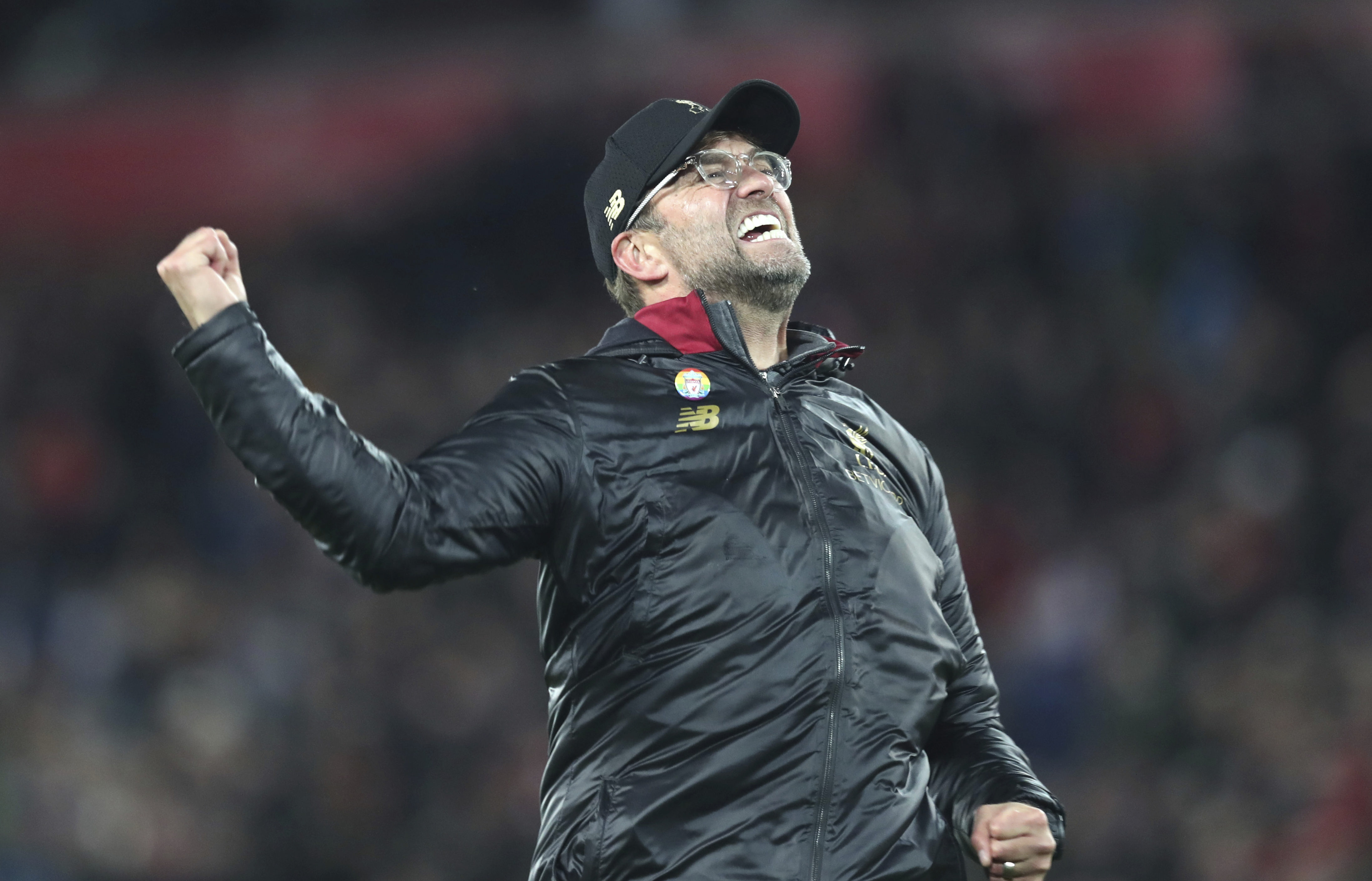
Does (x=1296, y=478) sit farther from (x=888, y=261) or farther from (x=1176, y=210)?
(x=888, y=261)

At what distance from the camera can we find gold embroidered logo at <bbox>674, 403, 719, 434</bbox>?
2.72 metres

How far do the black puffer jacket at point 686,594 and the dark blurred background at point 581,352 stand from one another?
155 inches

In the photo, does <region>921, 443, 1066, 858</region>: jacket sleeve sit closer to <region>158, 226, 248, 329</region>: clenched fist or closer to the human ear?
the human ear

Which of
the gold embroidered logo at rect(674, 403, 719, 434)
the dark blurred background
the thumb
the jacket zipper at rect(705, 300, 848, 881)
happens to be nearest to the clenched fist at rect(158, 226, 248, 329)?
the gold embroidered logo at rect(674, 403, 719, 434)

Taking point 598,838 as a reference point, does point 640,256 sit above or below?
above

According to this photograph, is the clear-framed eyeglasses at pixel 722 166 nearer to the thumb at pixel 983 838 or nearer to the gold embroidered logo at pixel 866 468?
the gold embroidered logo at pixel 866 468

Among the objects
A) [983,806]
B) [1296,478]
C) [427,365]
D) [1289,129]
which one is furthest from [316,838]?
[1289,129]

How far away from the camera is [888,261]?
30.1 ft

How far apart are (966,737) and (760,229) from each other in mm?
1079

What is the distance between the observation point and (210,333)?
231 cm

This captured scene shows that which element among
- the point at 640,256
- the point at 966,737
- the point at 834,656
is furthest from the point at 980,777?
the point at 640,256

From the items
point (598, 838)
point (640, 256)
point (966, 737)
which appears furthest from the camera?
point (640, 256)

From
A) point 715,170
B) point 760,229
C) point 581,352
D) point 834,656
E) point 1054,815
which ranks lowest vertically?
point 581,352

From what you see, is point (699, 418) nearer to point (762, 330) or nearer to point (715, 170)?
point (762, 330)
